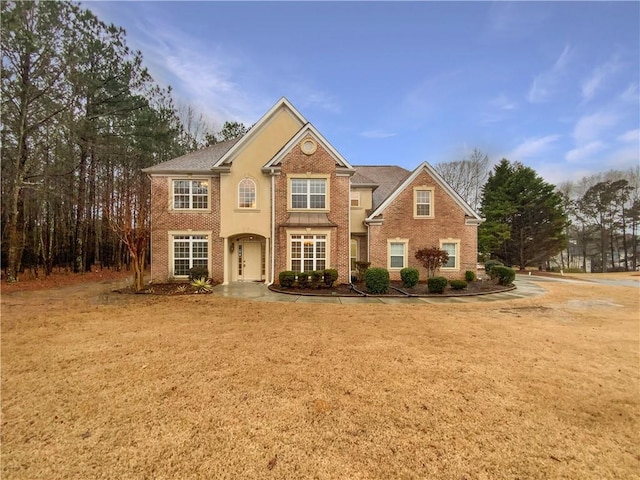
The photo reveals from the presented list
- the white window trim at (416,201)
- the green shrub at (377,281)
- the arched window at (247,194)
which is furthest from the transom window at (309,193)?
the white window trim at (416,201)

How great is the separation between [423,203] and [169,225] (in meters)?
14.3

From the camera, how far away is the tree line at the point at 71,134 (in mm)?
13828

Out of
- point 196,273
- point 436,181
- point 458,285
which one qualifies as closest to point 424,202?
point 436,181

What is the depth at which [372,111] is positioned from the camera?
2408 centimetres

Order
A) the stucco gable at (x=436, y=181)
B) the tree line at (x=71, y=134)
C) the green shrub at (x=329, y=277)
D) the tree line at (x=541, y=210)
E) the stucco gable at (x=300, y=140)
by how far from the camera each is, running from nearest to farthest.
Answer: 1. the green shrub at (x=329, y=277)
2. the tree line at (x=71, y=134)
3. the stucco gable at (x=300, y=140)
4. the stucco gable at (x=436, y=181)
5. the tree line at (x=541, y=210)

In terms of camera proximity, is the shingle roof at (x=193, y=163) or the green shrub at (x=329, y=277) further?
the shingle roof at (x=193, y=163)

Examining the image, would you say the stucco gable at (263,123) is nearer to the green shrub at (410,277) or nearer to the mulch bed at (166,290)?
the mulch bed at (166,290)

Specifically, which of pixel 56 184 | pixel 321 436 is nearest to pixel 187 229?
pixel 56 184

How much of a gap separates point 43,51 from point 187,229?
38.2ft

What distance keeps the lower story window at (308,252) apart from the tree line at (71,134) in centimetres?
728

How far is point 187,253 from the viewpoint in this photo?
15.0 m

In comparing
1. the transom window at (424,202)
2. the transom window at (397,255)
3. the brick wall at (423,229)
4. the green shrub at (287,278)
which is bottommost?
the green shrub at (287,278)

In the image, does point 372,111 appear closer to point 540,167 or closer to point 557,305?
point 557,305

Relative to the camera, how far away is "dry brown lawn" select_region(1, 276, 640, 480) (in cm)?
258
